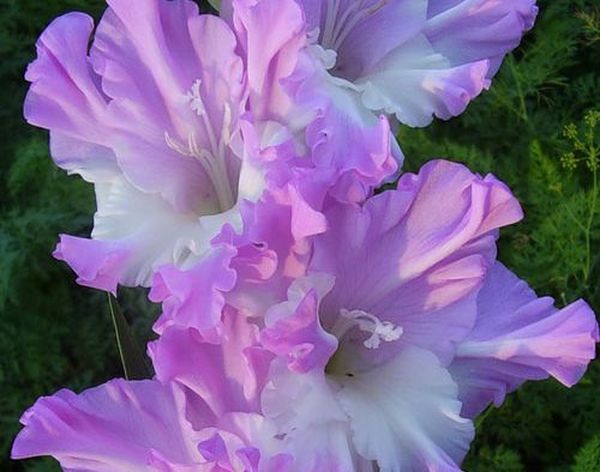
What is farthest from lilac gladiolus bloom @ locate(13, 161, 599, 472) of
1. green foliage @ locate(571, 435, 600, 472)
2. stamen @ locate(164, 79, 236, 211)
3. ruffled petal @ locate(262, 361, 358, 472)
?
green foliage @ locate(571, 435, 600, 472)

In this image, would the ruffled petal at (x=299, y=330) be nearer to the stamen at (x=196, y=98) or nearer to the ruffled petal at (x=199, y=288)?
the ruffled petal at (x=199, y=288)

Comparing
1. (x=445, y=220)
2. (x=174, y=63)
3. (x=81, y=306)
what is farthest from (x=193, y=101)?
(x=81, y=306)

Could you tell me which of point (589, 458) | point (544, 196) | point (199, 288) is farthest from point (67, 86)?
point (544, 196)

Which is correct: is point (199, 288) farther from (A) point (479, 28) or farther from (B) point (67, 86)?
(A) point (479, 28)

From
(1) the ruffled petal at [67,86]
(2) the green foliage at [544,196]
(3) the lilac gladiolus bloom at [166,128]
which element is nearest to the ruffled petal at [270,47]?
(3) the lilac gladiolus bloom at [166,128]

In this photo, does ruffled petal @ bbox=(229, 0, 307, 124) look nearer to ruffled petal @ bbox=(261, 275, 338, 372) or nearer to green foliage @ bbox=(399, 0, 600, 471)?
ruffled petal @ bbox=(261, 275, 338, 372)

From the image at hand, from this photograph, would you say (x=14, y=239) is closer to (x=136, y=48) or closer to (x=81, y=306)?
(x=81, y=306)
